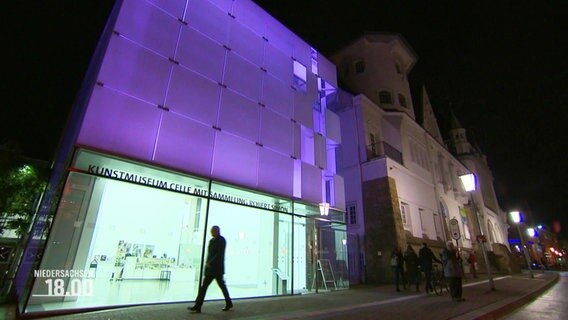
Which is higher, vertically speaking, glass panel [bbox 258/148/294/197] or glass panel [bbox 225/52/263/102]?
glass panel [bbox 225/52/263/102]

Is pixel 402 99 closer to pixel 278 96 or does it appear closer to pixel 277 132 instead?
pixel 278 96

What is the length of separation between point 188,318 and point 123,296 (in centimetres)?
305

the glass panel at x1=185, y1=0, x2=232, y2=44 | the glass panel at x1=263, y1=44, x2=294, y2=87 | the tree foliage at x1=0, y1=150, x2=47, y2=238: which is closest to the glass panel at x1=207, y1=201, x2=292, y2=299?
the glass panel at x1=263, y1=44, x2=294, y2=87

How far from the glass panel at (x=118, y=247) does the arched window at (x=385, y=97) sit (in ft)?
65.9

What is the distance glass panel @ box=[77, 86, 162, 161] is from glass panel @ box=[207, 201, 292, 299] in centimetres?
314

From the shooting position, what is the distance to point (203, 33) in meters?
10.9

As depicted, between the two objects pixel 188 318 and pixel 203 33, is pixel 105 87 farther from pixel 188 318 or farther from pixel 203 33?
pixel 188 318

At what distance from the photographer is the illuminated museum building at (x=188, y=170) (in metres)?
7.66

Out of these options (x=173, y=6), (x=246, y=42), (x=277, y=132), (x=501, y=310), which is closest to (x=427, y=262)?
(x=501, y=310)

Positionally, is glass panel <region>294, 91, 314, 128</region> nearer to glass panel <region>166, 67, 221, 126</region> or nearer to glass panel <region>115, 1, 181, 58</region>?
glass panel <region>166, 67, 221, 126</region>

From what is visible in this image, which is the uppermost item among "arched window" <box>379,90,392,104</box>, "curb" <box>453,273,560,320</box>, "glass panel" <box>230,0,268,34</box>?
"arched window" <box>379,90,392,104</box>

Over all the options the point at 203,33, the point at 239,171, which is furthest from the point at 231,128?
the point at 203,33

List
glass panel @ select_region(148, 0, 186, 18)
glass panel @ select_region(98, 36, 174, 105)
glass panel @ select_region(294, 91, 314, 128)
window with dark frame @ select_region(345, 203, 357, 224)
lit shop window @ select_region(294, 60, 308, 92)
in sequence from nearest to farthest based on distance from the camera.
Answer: glass panel @ select_region(98, 36, 174, 105), glass panel @ select_region(148, 0, 186, 18), glass panel @ select_region(294, 91, 314, 128), lit shop window @ select_region(294, 60, 308, 92), window with dark frame @ select_region(345, 203, 357, 224)
